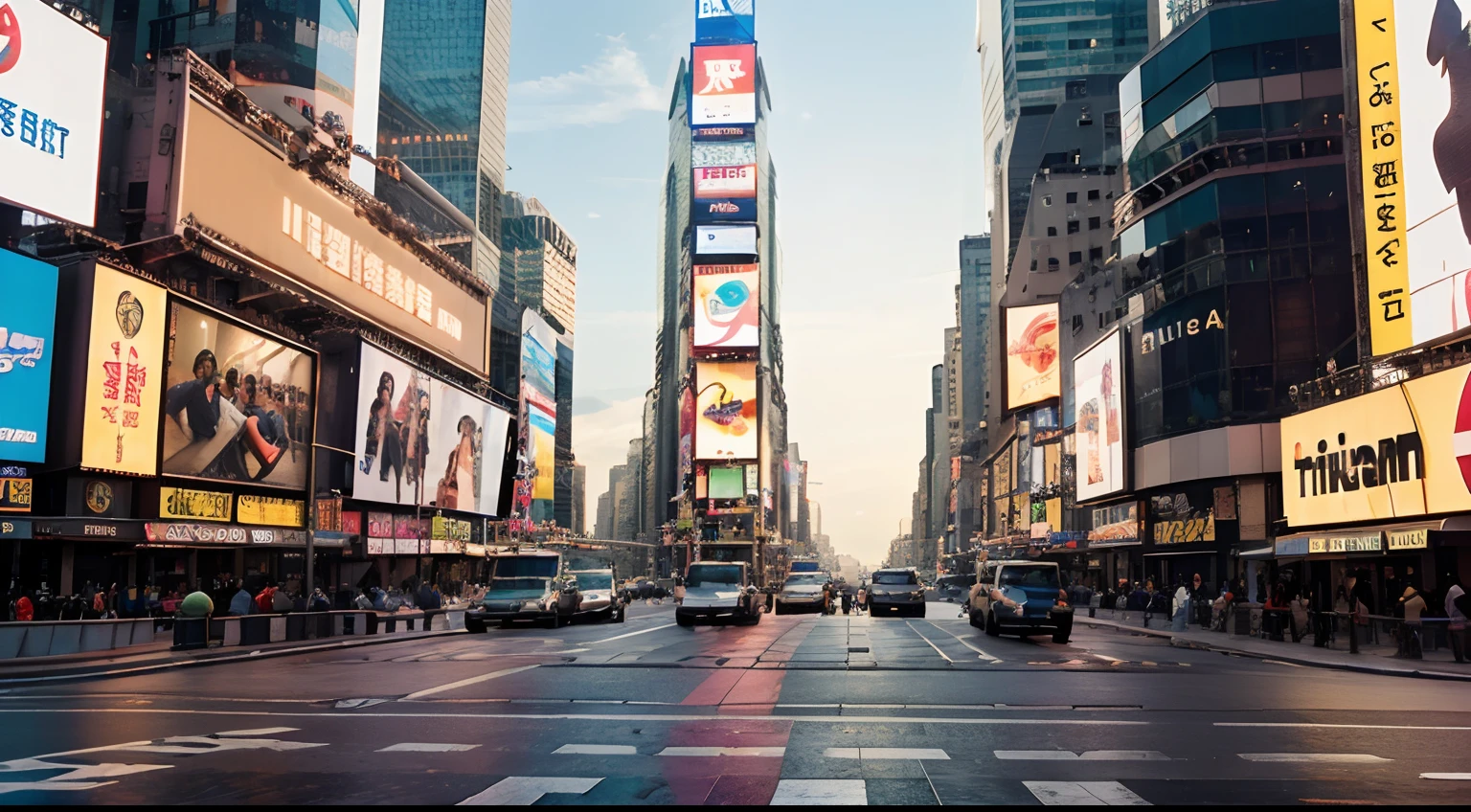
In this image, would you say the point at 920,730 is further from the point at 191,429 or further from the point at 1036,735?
the point at 191,429

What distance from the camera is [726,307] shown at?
15188 centimetres

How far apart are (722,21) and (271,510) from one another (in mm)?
135707

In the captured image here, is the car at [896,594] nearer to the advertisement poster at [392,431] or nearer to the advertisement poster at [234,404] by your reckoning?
the advertisement poster at [234,404]

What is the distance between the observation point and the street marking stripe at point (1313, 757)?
11.1 meters

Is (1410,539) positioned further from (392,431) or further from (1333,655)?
(392,431)

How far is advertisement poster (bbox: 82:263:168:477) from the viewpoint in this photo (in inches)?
1641

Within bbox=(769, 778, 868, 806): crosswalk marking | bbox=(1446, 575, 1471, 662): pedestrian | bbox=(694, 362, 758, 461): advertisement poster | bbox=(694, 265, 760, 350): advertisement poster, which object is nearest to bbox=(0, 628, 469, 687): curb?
bbox=(769, 778, 868, 806): crosswalk marking

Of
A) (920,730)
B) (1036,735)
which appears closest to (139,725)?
(920,730)

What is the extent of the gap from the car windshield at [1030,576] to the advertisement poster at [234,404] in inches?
1285

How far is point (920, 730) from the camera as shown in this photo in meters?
13.5

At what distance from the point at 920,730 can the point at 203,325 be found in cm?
4300

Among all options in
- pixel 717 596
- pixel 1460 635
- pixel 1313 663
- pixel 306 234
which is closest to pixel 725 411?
pixel 306 234

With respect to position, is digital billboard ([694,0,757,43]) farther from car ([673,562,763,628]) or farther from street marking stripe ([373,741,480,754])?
street marking stripe ([373,741,480,754])

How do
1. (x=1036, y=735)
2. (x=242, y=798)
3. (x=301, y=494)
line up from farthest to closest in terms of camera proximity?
(x=301, y=494), (x=1036, y=735), (x=242, y=798)
